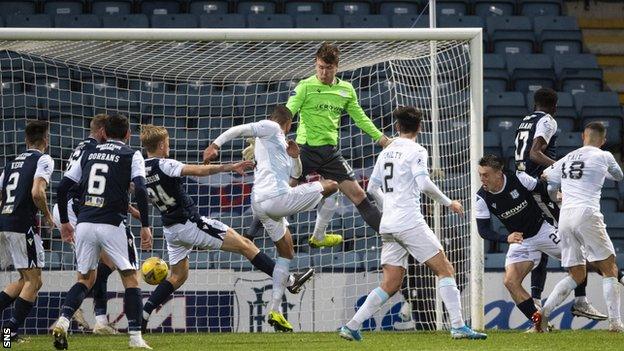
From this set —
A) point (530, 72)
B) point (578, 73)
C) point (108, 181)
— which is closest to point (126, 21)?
point (530, 72)

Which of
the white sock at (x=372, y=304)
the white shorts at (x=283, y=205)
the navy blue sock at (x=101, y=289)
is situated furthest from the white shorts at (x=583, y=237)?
the navy blue sock at (x=101, y=289)

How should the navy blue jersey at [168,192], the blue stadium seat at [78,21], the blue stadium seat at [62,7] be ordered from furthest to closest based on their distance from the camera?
the blue stadium seat at [62,7] < the blue stadium seat at [78,21] < the navy blue jersey at [168,192]

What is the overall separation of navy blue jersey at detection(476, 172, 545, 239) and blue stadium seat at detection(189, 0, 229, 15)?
843cm

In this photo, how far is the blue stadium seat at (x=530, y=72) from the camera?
18.3 meters

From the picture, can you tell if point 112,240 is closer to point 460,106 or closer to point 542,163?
point 542,163

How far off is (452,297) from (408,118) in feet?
4.78

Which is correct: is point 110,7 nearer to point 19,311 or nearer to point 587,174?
point 19,311

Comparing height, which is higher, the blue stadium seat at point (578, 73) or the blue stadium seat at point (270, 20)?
the blue stadium seat at point (270, 20)

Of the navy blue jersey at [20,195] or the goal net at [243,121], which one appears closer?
the navy blue jersey at [20,195]

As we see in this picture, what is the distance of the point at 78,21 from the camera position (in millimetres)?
17953

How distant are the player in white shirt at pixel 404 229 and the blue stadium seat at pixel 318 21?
8.52 meters

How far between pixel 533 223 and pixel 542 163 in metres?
0.58

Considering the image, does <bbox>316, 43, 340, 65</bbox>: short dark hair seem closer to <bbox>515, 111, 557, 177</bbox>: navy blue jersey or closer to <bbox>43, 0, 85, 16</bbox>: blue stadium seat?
<bbox>515, 111, 557, 177</bbox>: navy blue jersey

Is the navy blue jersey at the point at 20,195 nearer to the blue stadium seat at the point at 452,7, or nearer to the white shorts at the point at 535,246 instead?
the white shorts at the point at 535,246
